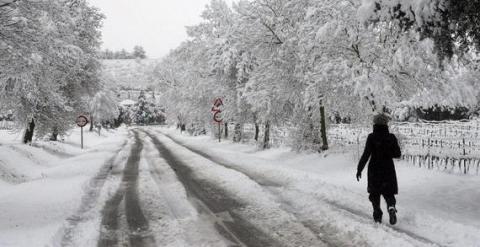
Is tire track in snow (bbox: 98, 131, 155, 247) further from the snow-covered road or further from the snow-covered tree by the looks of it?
the snow-covered tree

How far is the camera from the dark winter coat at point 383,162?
779 cm

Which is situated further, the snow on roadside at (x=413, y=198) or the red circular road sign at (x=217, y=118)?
the red circular road sign at (x=217, y=118)

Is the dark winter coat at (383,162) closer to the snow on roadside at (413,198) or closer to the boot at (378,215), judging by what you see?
the boot at (378,215)

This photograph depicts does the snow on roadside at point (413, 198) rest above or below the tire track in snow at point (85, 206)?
above

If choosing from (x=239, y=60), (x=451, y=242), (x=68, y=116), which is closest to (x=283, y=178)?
(x=451, y=242)

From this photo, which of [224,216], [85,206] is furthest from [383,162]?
[85,206]

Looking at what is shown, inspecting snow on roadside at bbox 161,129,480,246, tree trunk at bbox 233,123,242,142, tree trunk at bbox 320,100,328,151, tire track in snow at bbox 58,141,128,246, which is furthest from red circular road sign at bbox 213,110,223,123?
snow on roadside at bbox 161,129,480,246

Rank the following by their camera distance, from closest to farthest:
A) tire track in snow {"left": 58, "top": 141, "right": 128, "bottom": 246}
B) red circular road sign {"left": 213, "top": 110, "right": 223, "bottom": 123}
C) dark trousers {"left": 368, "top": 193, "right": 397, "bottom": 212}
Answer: tire track in snow {"left": 58, "top": 141, "right": 128, "bottom": 246} → dark trousers {"left": 368, "top": 193, "right": 397, "bottom": 212} → red circular road sign {"left": 213, "top": 110, "right": 223, "bottom": 123}

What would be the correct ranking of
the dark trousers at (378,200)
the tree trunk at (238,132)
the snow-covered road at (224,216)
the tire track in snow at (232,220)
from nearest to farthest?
the tire track in snow at (232,220) < the snow-covered road at (224,216) < the dark trousers at (378,200) < the tree trunk at (238,132)

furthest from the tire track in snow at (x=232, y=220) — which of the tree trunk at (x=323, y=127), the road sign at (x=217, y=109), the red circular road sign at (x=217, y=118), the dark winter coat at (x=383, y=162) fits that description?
the red circular road sign at (x=217, y=118)

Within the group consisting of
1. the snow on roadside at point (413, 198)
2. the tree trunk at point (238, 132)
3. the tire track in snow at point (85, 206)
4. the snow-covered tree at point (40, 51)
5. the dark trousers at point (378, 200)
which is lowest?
the tire track in snow at point (85, 206)

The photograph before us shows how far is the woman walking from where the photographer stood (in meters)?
7.77

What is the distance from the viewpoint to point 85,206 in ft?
33.1

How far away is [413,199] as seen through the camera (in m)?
10.2
